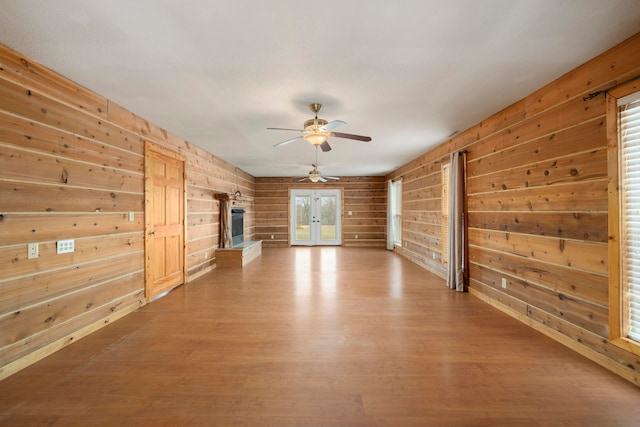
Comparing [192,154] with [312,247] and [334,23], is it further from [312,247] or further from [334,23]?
[312,247]

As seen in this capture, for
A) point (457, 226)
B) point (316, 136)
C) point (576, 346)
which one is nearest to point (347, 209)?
point (457, 226)

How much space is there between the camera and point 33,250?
2.32 m

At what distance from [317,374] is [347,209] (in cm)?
812

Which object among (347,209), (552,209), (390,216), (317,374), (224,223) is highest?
(347,209)

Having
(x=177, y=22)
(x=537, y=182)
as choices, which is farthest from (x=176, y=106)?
(x=537, y=182)

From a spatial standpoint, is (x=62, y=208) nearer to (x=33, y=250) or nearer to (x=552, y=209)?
(x=33, y=250)

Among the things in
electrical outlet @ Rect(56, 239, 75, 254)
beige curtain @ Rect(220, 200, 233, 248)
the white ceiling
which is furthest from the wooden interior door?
beige curtain @ Rect(220, 200, 233, 248)

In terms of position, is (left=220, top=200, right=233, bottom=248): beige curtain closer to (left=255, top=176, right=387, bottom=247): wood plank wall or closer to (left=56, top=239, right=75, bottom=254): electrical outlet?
(left=255, top=176, right=387, bottom=247): wood plank wall

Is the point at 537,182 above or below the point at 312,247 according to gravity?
above

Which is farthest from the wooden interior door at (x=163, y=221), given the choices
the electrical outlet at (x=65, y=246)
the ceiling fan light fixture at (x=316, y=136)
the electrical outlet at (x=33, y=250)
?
the ceiling fan light fixture at (x=316, y=136)

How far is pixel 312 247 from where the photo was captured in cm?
980

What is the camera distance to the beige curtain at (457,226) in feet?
14.3

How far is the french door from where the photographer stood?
33.3 feet

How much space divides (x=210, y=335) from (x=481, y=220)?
384 cm
